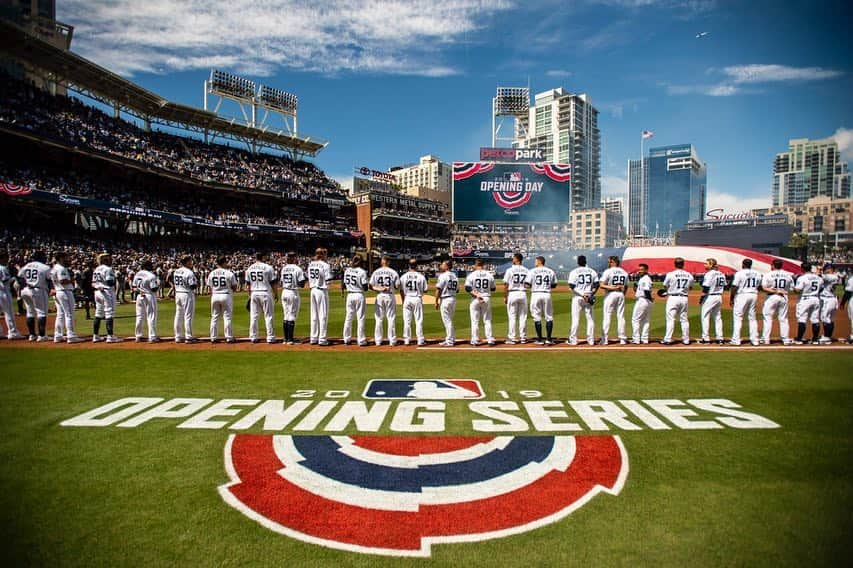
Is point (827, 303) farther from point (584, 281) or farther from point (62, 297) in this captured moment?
point (62, 297)

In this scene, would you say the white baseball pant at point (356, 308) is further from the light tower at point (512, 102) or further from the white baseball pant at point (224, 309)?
the light tower at point (512, 102)

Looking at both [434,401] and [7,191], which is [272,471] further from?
[7,191]

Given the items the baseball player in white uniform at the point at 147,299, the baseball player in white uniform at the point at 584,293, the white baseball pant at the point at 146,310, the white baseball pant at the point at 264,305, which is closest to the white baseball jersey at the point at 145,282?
the baseball player in white uniform at the point at 147,299

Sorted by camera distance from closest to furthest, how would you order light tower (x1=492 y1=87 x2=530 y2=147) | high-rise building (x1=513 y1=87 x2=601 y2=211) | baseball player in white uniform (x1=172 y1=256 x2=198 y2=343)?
1. baseball player in white uniform (x1=172 y1=256 x2=198 y2=343)
2. light tower (x1=492 y1=87 x2=530 y2=147)
3. high-rise building (x1=513 y1=87 x2=601 y2=211)

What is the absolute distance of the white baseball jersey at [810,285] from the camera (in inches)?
414

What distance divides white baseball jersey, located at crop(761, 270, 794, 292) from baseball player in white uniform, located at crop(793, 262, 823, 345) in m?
0.43

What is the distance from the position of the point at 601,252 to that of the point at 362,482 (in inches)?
2080

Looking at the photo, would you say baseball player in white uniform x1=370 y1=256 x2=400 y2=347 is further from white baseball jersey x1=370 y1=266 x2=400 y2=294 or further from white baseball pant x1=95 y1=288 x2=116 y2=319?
white baseball pant x1=95 y1=288 x2=116 y2=319

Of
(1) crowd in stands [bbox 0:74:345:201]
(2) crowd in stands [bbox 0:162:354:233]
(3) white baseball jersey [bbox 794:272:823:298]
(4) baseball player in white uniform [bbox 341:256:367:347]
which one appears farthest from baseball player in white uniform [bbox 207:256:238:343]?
(1) crowd in stands [bbox 0:74:345:201]

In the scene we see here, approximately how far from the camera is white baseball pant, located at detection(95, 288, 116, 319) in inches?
416

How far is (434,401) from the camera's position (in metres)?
5.96

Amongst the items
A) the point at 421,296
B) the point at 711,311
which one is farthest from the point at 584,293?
the point at 421,296

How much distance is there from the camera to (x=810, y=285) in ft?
34.7

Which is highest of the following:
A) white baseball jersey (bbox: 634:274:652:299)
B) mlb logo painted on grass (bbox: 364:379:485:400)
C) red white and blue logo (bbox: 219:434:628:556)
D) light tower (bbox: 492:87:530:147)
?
light tower (bbox: 492:87:530:147)
